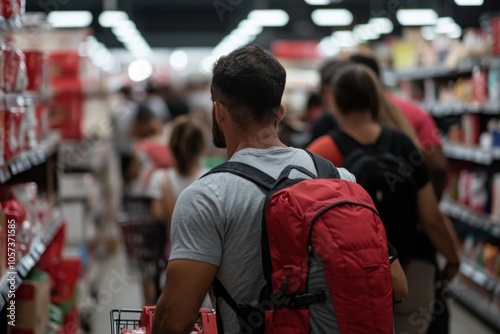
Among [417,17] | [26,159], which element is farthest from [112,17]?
[26,159]

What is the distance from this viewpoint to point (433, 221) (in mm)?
3535

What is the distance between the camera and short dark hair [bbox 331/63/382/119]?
12.0 feet

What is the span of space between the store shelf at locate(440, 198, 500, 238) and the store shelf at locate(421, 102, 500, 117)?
34.6 inches

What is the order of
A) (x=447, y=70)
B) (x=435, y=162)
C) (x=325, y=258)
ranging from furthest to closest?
(x=447, y=70), (x=435, y=162), (x=325, y=258)

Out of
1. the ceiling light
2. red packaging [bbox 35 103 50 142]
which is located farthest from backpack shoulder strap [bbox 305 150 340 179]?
the ceiling light

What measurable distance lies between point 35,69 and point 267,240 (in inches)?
113

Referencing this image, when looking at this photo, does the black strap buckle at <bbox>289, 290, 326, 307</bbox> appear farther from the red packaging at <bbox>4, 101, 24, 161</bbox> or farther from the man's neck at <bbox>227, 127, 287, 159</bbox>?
the red packaging at <bbox>4, 101, 24, 161</bbox>

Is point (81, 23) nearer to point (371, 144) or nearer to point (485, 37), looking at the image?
point (485, 37)

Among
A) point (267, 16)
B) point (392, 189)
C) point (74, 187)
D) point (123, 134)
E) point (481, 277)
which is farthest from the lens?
point (267, 16)

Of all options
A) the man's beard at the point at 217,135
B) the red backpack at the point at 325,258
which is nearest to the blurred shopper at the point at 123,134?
the man's beard at the point at 217,135

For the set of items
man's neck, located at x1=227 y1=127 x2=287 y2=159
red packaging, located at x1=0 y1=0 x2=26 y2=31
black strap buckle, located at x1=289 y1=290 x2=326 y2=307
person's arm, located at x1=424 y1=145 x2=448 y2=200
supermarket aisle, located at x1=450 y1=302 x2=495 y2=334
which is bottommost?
supermarket aisle, located at x1=450 y1=302 x2=495 y2=334

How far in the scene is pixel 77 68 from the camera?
678 cm

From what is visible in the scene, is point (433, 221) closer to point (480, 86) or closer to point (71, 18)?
point (480, 86)

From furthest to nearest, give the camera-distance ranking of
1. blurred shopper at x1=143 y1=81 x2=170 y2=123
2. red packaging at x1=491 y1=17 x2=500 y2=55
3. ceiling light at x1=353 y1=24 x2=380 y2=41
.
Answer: ceiling light at x1=353 y1=24 x2=380 y2=41, blurred shopper at x1=143 y1=81 x2=170 y2=123, red packaging at x1=491 y1=17 x2=500 y2=55
